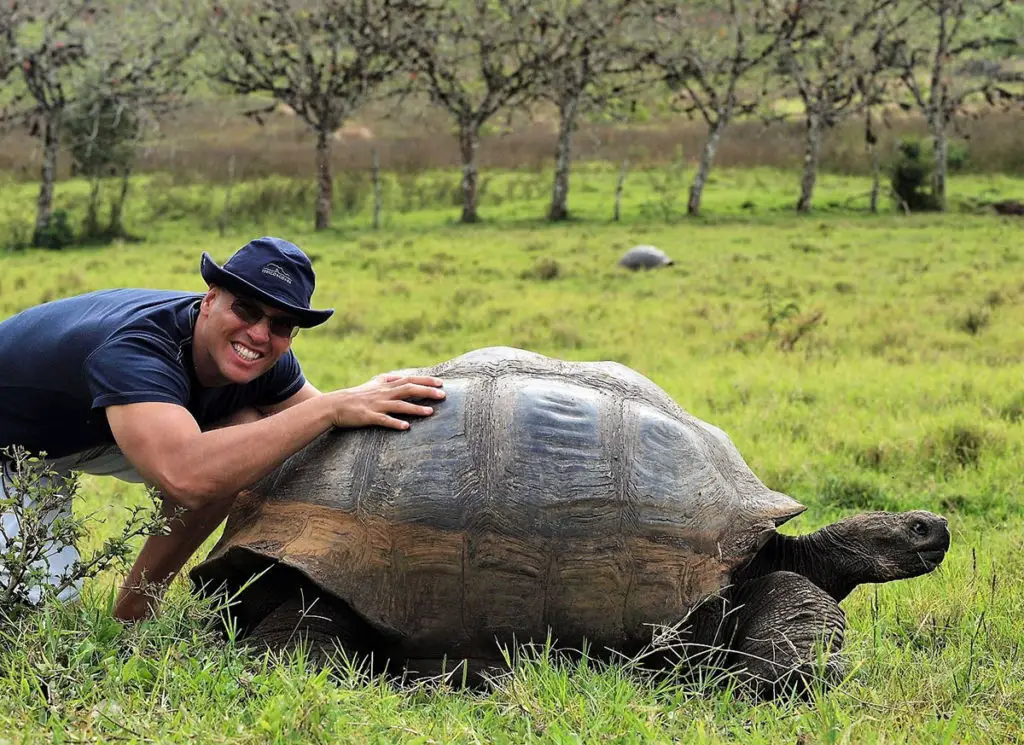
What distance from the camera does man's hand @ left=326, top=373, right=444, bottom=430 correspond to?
3783 mm

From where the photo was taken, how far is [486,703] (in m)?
3.16

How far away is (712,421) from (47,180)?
21957 mm

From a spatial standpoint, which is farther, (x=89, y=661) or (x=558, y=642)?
(x=558, y=642)

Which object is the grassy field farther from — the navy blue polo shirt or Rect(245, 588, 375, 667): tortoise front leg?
the navy blue polo shirt

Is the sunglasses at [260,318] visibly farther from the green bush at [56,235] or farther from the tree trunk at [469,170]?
the tree trunk at [469,170]

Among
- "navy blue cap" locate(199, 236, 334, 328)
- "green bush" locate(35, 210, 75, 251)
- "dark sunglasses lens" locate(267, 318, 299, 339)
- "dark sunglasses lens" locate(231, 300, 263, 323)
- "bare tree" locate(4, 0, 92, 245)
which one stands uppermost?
"bare tree" locate(4, 0, 92, 245)

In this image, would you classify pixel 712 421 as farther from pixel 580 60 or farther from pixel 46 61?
pixel 580 60

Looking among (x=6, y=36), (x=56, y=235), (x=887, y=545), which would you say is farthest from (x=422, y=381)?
(x=6, y=36)

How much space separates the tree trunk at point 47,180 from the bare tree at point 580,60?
12.1m

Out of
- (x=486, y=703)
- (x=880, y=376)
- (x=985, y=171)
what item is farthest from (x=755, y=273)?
(x=985, y=171)

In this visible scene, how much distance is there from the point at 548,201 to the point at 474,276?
1524cm

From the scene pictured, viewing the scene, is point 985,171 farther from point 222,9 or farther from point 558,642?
point 558,642

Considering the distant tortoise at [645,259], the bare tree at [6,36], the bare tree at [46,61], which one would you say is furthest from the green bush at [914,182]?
the bare tree at [6,36]

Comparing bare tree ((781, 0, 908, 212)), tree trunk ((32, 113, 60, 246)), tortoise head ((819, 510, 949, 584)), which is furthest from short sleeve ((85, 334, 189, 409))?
bare tree ((781, 0, 908, 212))
